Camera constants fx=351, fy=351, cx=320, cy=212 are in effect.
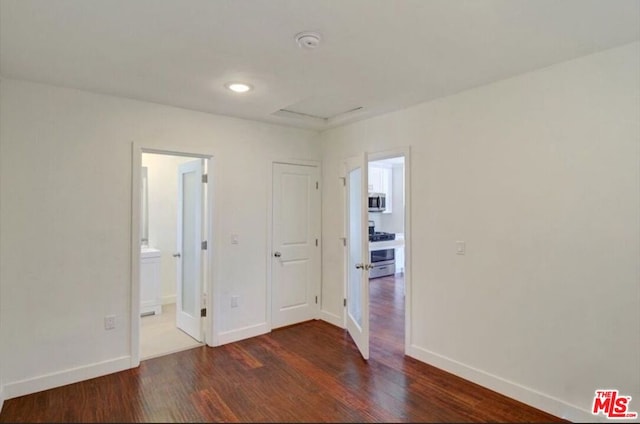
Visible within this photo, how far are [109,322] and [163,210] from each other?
2.44 meters

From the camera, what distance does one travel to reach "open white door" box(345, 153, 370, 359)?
328 centimetres

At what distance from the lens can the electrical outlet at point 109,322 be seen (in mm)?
2998

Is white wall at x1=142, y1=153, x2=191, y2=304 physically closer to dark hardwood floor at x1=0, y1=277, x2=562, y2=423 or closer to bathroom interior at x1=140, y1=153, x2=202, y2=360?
bathroom interior at x1=140, y1=153, x2=202, y2=360

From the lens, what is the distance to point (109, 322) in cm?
301

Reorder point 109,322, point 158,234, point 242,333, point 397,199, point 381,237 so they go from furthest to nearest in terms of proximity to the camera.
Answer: point 397,199 < point 381,237 < point 158,234 < point 242,333 < point 109,322

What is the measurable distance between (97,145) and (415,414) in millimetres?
3240

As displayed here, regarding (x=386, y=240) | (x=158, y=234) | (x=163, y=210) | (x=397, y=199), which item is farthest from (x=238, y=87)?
(x=397, y=199)

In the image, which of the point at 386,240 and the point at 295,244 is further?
the point at 386,240

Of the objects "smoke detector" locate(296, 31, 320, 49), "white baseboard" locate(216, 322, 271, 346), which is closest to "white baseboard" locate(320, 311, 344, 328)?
"white baseboard" locate(216, 322, 271, 346)

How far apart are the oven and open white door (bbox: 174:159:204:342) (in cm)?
378

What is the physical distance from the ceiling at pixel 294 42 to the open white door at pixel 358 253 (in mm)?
894

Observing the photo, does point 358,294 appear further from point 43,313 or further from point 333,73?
point 43,313

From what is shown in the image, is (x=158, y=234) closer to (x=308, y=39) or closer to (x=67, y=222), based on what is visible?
(x=67, y=222)

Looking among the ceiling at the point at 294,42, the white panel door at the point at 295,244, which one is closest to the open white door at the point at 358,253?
the white panel door at the point at 295,244
